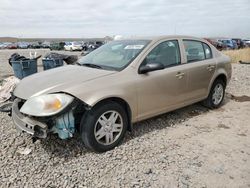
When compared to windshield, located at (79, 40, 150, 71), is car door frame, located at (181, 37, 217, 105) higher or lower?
lower

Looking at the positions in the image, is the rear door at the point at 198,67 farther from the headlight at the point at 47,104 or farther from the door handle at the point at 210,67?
the headlight at the point at 47,104

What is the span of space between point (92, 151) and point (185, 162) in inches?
51.9

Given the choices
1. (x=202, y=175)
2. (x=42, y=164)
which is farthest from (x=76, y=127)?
(x=202, y=175)

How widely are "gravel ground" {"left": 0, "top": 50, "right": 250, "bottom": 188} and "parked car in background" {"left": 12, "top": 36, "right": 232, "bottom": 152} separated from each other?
328 mm

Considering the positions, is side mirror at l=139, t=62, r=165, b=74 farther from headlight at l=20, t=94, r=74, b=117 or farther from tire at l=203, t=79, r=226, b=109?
tire at l=203, t=79, r=226, b=109

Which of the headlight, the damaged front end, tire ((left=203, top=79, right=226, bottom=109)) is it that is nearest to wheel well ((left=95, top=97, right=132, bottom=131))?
the damaged front end

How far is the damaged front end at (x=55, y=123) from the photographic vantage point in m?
3.39

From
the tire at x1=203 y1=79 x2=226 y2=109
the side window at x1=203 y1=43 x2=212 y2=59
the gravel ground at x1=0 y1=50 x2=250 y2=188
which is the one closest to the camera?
the gravel ground at x1=0 y1=50 x2=250 y2=188

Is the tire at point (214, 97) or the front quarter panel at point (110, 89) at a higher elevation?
the front quarter panel at point (110, 89)

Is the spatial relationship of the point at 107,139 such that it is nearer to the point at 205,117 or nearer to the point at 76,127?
the point at 76,127

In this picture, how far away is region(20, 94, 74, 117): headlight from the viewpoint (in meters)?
3.34

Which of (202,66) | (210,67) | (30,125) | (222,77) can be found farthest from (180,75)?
(30,125)

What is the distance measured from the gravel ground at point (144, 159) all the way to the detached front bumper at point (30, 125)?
427 millimetres

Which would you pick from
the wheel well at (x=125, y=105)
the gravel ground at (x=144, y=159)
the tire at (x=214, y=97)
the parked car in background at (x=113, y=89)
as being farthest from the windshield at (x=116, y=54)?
the tire at (x=214, y=97)
